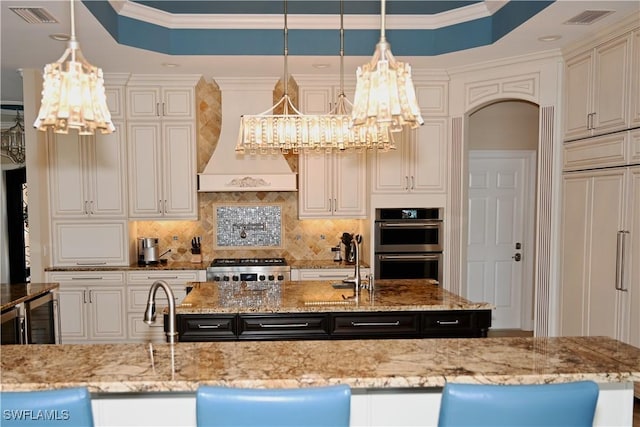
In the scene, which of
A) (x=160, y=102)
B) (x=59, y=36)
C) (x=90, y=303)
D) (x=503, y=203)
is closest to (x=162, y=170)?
(x=160, y=102)

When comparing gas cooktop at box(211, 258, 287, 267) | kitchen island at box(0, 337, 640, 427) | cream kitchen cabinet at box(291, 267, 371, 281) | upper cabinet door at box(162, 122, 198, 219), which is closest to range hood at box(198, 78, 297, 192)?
upper cabinet door at box(162, 122, 198, 219)

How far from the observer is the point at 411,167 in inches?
193

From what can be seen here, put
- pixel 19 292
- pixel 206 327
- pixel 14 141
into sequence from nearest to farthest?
pixel 206 327 < pixel 19 292 < pixel 14 141

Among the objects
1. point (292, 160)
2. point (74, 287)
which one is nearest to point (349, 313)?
point (292, 160)

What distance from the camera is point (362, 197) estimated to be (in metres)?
5.09

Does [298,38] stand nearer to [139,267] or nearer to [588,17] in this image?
[588,17]

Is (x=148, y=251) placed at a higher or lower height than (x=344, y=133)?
lower

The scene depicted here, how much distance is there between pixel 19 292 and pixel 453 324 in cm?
331

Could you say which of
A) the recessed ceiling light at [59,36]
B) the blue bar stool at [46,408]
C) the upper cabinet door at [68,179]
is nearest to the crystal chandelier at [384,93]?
the blue bar stool at [46,408]

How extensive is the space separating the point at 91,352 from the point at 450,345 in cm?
139

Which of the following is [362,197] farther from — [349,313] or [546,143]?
[349,313]

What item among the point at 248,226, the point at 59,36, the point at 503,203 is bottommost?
the point at 248,226

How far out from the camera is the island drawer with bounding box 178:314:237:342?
2.89 metres

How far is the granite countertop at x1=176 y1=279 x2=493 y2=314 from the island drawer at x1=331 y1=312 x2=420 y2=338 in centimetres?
7
